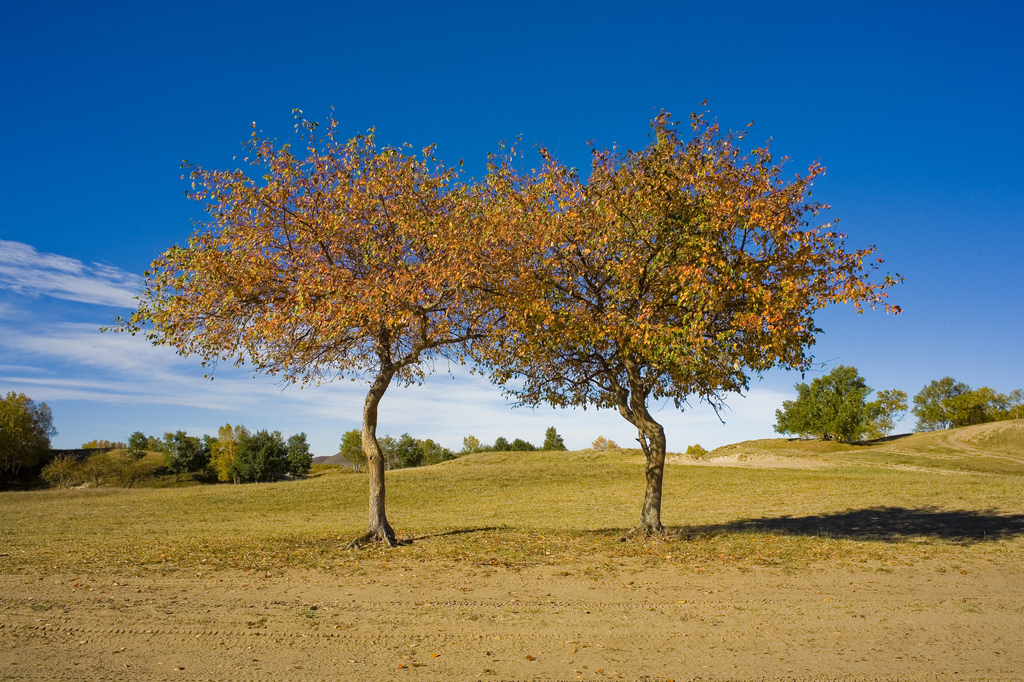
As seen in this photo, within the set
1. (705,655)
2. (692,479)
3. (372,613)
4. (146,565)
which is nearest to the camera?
(705,655)

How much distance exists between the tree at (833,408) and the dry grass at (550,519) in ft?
79.5

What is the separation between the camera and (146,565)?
13625 millimetres

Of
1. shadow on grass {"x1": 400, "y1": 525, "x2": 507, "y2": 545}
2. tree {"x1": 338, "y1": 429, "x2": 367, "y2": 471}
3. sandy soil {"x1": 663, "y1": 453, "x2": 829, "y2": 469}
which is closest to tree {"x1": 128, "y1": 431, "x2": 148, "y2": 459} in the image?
tree {"x1": 338, "y1": 429, "x2": 367, "y2": 471}

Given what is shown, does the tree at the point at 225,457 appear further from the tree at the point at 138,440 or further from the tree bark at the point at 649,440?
the tree bark at the point at 649,440

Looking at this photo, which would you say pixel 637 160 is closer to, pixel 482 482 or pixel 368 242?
pixel 368 242

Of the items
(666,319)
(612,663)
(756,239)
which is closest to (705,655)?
(612,663)

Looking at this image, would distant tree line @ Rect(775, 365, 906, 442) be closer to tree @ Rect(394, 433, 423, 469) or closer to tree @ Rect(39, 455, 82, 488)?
tree @ Rect(394, 433, 423, 469)

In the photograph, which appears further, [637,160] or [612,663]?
[637,160]

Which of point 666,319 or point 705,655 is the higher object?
point 666,319

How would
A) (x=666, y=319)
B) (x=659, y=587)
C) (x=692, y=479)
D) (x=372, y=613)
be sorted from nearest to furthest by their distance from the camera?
(x=372, y=613) < (x=659, y=587) < (x=666, y=319) < (x=692, y=479)

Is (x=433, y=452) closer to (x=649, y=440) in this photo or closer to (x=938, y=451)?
(x=938, y=451)

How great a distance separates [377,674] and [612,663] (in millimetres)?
2828

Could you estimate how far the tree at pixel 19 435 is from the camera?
68.9 meters

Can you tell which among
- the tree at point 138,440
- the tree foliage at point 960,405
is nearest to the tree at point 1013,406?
the tree foliage at point 960,405
